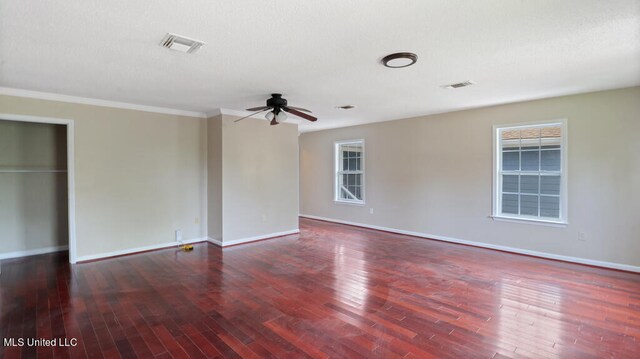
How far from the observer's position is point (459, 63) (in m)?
3.17

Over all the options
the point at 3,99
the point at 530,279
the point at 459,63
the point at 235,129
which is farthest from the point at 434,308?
the point at 3,99

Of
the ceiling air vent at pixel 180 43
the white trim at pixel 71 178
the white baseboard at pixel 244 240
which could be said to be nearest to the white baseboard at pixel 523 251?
the white baseboard at pixel 244 240

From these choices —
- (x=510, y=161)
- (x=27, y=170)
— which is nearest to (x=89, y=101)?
(x=27, y=170)

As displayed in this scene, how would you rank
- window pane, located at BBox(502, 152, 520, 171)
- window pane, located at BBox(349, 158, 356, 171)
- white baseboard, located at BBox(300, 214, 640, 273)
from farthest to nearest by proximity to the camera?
1. window pane, located at BBox(349, 158, 356, 171)
2. window pane, located at BBox(502, 152, 520, 171)
3. white baseboard, located at BBox(300, 214, 640, 273)

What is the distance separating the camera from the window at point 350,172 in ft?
24.8

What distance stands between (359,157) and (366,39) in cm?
509

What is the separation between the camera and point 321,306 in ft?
10.2

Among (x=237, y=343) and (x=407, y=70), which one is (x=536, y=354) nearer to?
(x=237, y=343)

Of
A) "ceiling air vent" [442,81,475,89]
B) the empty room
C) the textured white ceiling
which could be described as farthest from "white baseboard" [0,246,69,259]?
"ceiling air vent" [442,81,475,89]

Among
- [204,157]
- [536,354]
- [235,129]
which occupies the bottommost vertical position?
[536,354]

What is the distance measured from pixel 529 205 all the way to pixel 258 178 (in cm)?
472

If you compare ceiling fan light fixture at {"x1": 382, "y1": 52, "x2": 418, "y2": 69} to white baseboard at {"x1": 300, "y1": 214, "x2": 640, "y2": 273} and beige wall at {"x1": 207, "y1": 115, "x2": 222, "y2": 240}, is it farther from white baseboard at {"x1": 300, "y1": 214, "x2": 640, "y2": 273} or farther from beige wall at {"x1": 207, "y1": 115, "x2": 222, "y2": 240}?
white baseboard at {"x1": 300, "y1": 214, "x2": 640, "y2": 273}

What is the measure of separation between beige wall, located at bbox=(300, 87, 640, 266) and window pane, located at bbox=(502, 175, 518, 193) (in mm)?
225

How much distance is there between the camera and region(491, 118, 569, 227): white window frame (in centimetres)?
459
